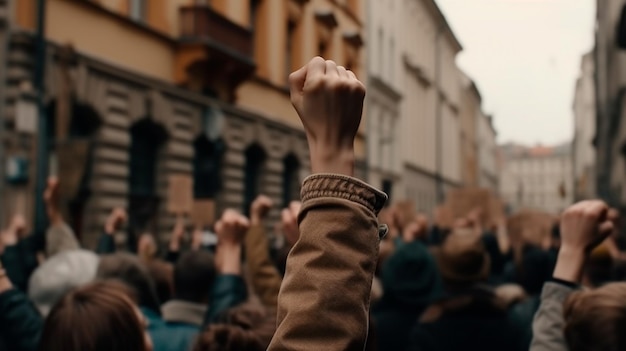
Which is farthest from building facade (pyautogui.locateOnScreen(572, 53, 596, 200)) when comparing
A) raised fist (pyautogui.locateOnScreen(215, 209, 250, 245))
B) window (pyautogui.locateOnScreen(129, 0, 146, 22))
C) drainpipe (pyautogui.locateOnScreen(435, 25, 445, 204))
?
raised fist (pyautogui.locateOnScreen(215, 209, 250, 245))

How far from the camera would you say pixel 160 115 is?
16.8 m

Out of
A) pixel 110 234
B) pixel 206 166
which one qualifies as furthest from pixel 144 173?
pixel 110 234

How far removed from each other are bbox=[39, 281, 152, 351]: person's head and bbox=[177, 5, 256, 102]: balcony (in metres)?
15.2

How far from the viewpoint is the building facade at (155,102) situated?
12.8m

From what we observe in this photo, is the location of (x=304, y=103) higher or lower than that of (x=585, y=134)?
lower

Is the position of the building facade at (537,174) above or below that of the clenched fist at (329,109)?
above

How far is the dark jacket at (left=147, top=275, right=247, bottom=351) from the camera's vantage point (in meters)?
3.58

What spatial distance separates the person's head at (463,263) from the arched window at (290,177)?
19.6 metres

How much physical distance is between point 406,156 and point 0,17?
33.1 m

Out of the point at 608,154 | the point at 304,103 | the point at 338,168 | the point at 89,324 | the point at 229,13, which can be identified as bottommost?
the point at 89,324

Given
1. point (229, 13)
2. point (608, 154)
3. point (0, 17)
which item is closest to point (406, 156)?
point (608, 154)

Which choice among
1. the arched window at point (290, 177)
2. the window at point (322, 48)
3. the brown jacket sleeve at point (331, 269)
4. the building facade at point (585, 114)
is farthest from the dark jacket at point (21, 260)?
the building facade at point (585, 114)

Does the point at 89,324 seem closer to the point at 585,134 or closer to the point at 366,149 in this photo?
the point at 366,149

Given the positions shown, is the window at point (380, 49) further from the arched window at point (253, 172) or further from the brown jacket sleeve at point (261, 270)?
the brown jacket sleeve at point (261, 270)
